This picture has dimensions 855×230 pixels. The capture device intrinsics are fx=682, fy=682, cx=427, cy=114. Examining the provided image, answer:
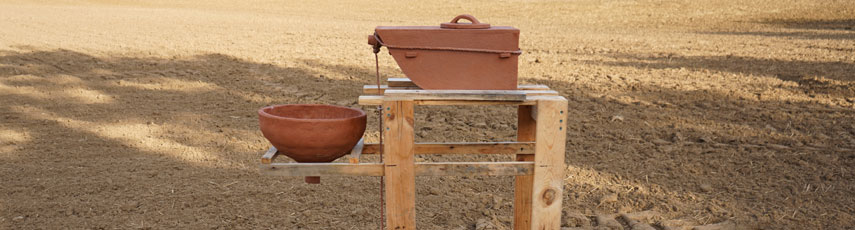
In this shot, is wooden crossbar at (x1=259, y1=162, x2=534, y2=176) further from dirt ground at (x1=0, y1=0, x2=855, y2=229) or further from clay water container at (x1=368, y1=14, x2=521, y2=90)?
dirt ground at (x1=0, y1=0, x2=855, y2=229)

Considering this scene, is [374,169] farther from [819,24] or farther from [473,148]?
[819,24]

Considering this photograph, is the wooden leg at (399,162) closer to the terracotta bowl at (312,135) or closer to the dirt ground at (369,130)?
the terracotta bowl at (312,135)

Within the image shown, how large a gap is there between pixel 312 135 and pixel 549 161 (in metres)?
0.78

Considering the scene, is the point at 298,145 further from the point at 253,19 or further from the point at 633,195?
the point at 253,19

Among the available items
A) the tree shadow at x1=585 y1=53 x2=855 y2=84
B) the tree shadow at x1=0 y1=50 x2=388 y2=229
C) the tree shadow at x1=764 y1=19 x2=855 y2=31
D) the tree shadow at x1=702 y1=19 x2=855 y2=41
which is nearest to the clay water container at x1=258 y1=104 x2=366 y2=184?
the tree shadow at x1=0 y1=50 x2=388 y2=229

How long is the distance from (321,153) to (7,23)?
11.1m

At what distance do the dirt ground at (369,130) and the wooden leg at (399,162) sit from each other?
3.53 feet

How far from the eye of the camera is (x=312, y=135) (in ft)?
7.30

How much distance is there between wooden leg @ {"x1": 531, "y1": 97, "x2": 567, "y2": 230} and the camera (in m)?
2.19

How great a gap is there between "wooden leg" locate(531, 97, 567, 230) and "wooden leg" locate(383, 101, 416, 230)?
0.41m

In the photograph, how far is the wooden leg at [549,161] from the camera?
219 centimetres

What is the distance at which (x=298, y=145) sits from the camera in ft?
7.43

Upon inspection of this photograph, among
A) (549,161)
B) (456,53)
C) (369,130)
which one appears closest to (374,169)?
(456,53)

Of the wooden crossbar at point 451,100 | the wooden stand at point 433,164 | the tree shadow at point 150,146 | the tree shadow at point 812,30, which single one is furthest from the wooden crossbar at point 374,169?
the tree shadow at point 812,30
